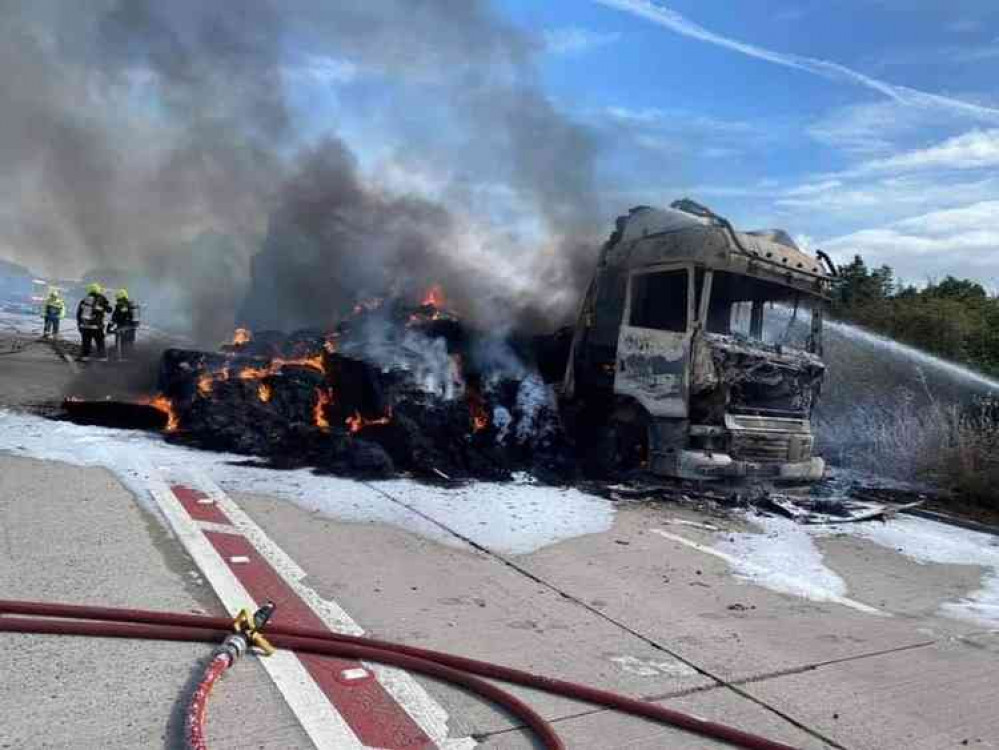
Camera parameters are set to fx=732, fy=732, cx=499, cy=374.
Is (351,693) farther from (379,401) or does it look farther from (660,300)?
(660,300)

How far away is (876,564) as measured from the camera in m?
5.69

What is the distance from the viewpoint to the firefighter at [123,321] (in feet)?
48.6

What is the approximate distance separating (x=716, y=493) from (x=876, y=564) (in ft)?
6.03

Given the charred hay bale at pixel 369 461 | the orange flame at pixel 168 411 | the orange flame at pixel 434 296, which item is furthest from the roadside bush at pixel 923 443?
the orange flame at pixel 168 411

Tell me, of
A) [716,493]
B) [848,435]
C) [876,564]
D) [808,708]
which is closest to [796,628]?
[808,708]

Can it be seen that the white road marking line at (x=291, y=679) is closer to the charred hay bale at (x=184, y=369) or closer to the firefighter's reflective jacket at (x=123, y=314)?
the charred hay bale at (x=184, y=369)

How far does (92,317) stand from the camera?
1468 cm

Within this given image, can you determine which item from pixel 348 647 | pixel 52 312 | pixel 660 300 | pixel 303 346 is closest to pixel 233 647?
pixel 348 647

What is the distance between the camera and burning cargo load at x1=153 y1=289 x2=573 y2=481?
7.68 metres

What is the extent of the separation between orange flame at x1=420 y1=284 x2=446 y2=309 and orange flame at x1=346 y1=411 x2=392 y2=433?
2412 millimetres

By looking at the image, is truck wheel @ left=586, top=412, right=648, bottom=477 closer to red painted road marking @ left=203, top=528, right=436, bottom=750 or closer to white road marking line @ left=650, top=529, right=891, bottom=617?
white road marking line @ left=650, top=529, right=891, bottom=617

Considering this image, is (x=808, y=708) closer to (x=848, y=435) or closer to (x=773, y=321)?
(x=773, y=321)

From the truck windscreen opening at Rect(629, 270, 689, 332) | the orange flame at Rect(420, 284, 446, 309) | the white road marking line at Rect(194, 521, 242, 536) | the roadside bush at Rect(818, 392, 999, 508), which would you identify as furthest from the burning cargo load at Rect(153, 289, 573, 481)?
the roadside bush at Rect(818, 392, 999, 508)

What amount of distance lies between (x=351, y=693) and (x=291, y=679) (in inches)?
10.5
